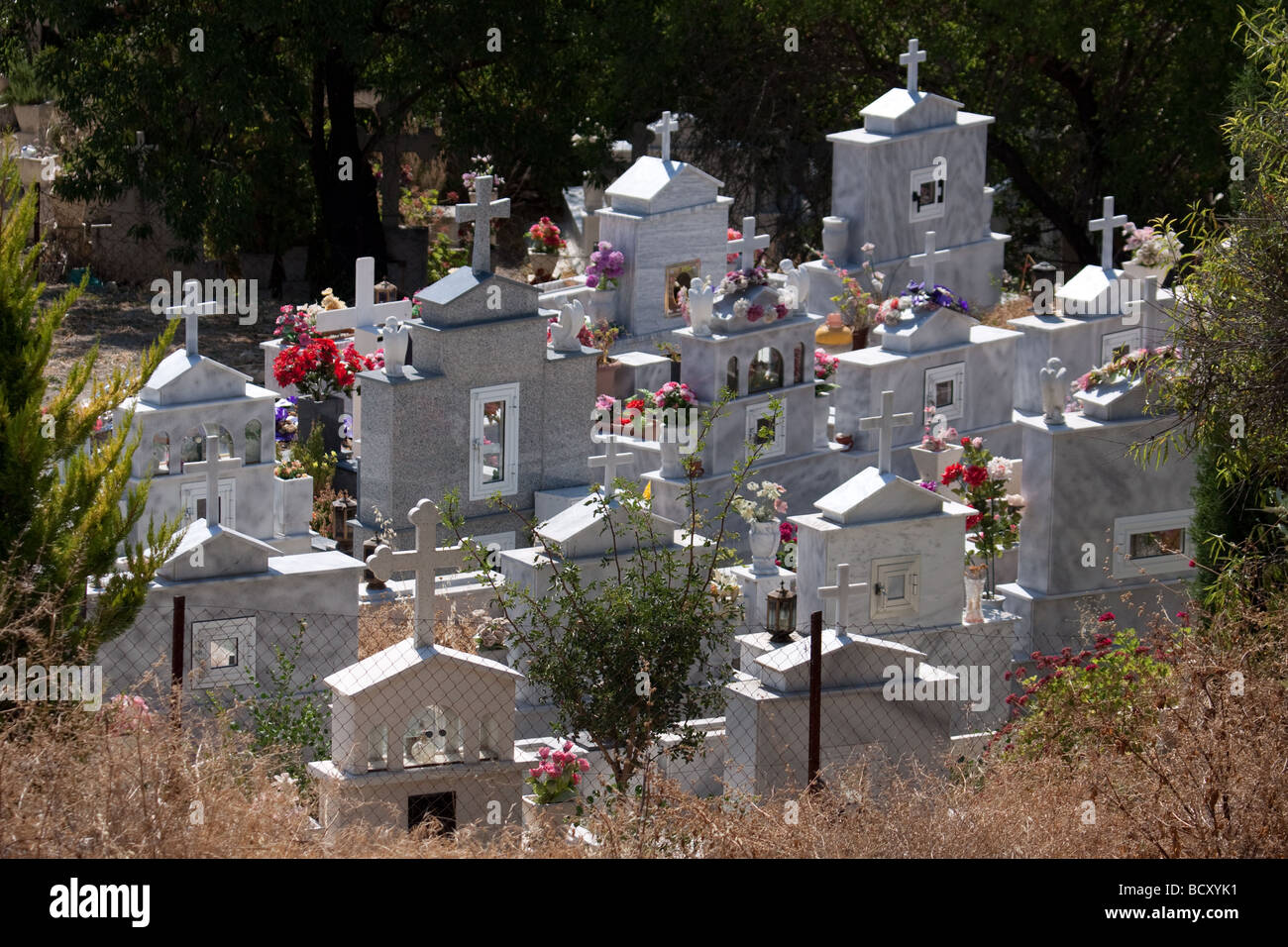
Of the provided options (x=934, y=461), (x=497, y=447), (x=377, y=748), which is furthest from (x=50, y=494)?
(x=934, y=461)

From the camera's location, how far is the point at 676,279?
18.8m

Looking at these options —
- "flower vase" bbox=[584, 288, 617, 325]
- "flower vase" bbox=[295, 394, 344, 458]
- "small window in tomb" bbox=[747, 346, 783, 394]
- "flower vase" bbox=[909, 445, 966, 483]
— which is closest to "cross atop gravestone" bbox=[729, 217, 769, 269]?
"flower vase" bbox=[584, 288, 617, 325]

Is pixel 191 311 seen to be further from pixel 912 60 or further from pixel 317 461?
pixel 912 60

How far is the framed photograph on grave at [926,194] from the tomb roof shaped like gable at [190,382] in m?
7.82

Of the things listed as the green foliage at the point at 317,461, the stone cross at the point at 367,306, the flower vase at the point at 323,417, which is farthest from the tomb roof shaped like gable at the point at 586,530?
the stone cross at the point at 367,306

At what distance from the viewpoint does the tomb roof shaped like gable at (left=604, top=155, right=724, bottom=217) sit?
1842cm

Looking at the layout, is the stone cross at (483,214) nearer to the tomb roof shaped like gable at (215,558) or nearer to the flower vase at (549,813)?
the tomb roof shaped like gable at (215,558)

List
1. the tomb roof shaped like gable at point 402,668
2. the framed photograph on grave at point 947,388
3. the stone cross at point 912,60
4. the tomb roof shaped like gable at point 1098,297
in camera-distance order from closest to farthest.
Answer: the tomb roof shaped like gable at point 402,668 < the framed photograph on grave at point 947,388 < the tomb roof shaped like gable at point 1098,297 < the stone cross at point 912,60

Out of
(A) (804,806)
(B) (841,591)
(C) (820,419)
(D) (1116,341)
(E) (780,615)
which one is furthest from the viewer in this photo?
(D) (1116,341)

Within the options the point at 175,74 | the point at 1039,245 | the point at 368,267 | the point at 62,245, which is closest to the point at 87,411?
the point at 368,267

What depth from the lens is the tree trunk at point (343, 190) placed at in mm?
23214

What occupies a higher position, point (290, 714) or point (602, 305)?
point (602, 305)

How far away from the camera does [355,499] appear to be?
1530cm

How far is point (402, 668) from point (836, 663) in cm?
222
